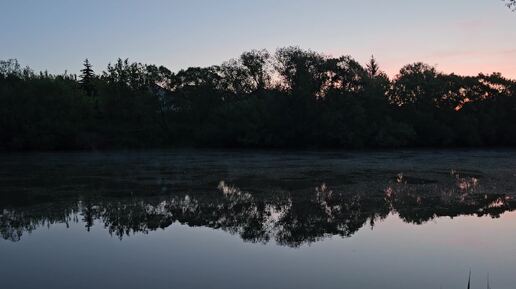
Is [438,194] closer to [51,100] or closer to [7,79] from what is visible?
[51,100]

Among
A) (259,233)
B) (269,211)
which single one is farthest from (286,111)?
(259,233)

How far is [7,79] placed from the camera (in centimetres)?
5556

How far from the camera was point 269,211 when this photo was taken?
1373 centimetres

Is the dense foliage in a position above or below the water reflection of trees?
above

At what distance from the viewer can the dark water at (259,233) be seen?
25.0ft

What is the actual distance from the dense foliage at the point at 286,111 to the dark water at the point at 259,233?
2904 centimetres

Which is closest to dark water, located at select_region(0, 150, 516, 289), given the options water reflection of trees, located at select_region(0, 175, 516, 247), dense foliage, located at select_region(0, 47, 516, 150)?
water reflection of trees, located at select_region(0, 175, 516, 247)

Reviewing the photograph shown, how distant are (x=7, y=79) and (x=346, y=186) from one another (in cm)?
4975

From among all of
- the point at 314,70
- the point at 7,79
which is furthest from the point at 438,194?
the point at 7,79

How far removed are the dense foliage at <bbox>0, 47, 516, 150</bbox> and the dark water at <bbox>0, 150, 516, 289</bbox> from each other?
29038mm

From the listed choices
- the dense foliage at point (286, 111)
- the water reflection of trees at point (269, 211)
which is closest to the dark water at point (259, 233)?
the water reflection of trees at point (269, 211)

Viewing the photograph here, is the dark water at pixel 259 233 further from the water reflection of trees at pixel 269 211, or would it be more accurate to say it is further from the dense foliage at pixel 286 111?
the dense foliage at pixel 286 111

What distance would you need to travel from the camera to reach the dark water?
25.0 feet

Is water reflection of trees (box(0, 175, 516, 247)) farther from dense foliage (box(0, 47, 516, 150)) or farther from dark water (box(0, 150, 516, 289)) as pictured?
dense foliage (box(0, 47, 516, 150))
